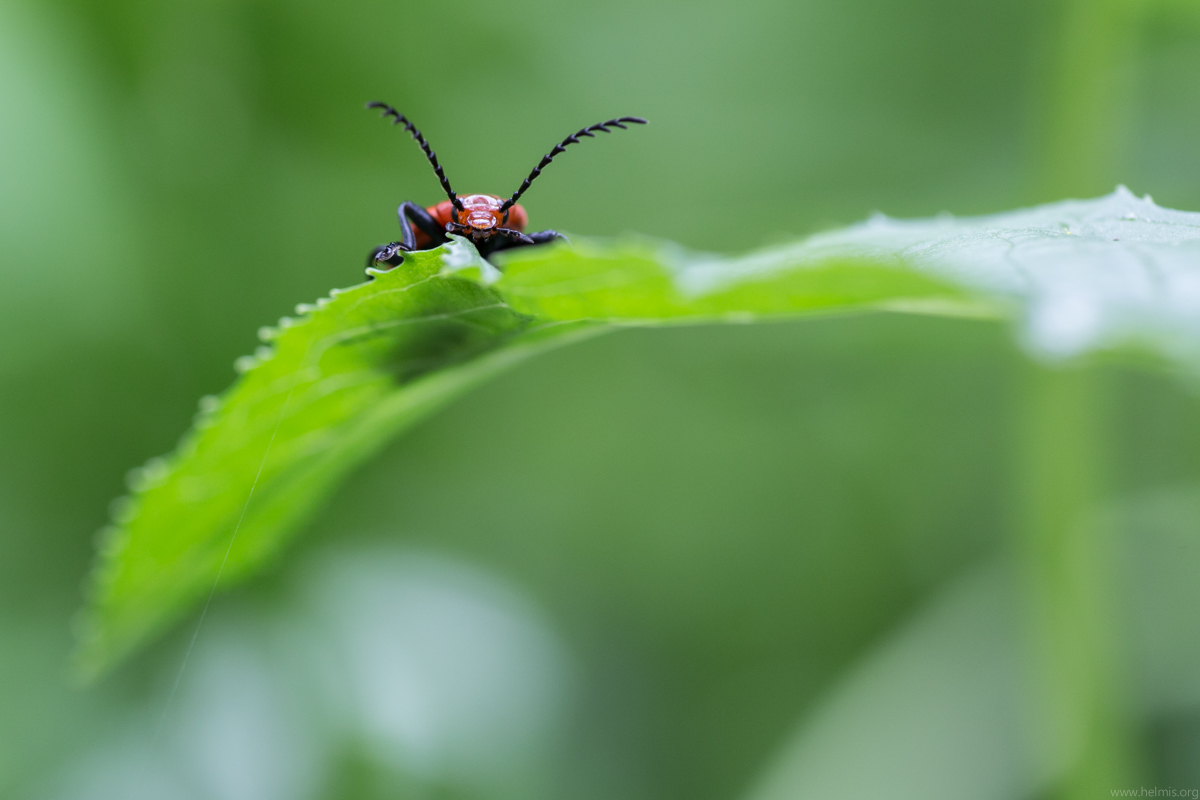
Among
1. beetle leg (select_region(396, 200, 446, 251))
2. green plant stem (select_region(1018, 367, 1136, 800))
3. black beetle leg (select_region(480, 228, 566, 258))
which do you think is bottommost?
green plant stem (select_region(1018, 367, 1136, 800))

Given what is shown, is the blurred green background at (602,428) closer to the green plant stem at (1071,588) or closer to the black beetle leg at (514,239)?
the green plant stem at (1071,588)

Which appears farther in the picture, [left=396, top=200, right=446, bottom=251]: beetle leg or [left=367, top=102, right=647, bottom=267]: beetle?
[left=396, top=200, right=446, bottom=251]: beetle leg

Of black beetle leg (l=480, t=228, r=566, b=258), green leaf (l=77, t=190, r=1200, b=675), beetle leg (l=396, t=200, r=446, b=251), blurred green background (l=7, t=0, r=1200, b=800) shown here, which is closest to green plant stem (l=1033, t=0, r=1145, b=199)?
blurred green background (l=7, t=0, r=1200, b=800)

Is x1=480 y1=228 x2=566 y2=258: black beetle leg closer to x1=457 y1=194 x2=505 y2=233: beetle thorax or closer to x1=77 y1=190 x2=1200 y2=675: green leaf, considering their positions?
x1=457 y1=194 x2=505 y2=233: beetle thorax

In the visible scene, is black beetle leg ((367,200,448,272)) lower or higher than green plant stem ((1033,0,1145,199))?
lower

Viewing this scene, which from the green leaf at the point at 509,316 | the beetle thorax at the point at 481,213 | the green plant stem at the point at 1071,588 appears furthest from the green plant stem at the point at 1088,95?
the beetle thorax at the point at 481,213

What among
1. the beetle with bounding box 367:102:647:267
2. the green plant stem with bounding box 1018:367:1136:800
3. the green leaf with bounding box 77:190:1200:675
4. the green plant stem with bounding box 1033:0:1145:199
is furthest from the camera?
the green plant stem with bounding box 1033:0:1145:199
